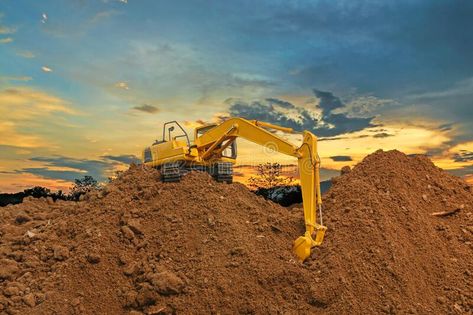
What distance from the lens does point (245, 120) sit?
10.8 meters

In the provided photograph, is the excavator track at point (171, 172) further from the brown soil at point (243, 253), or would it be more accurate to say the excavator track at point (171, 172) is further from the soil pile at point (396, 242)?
the soil pile at point (396, 242)

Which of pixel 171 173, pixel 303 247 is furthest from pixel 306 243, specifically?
pixel 171 173

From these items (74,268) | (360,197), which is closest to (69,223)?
(74,268)

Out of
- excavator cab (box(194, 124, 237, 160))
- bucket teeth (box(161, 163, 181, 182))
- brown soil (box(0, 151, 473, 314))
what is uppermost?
excavator cab (box(194, 124, 237, 160))

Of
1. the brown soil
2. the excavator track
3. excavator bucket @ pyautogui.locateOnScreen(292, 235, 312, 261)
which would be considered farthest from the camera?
the excavator track

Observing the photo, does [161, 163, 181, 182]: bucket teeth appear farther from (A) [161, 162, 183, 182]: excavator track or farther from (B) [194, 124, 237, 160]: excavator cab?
(B) [194, 124, 237, 160]: excavator cab

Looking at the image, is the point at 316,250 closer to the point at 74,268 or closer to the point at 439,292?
the point at 439,292

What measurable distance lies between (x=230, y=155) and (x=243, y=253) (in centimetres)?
414

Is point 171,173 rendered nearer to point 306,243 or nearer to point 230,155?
point 230,155

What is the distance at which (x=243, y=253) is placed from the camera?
8.81 meters

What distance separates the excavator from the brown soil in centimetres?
36

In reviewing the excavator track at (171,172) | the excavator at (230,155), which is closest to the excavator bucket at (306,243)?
the excavator at (230,155)

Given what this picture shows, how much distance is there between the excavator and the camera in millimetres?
9234

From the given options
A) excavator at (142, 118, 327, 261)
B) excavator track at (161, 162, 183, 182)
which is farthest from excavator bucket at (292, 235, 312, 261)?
excavator track at (161, 162, 183, 182)
